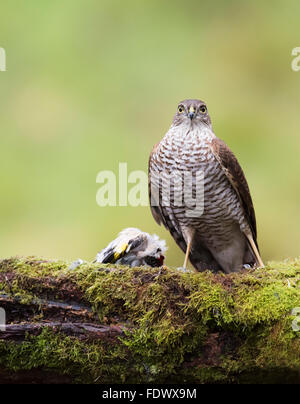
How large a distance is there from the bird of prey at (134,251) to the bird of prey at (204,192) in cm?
47

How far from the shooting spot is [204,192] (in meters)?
4.33

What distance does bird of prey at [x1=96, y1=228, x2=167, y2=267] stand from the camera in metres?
3.80

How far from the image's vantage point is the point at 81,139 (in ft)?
25.4

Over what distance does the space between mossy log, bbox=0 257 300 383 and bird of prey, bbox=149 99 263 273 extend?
45.5 inches

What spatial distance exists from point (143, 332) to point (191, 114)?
6.30 ft

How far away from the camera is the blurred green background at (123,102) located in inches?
285

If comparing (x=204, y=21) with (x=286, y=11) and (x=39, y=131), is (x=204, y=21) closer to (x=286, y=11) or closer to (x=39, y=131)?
(x=286, y=11)

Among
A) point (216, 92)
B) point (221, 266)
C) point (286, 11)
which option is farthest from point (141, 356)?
point (286, 11)

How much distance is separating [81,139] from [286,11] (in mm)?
3738
